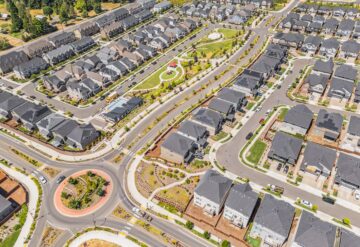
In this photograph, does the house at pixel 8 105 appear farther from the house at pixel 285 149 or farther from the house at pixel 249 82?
the house at pixel 285 149

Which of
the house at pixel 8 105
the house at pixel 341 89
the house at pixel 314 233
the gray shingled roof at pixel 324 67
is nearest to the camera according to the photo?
the house at pixel 314 233

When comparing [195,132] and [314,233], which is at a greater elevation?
[195,132]

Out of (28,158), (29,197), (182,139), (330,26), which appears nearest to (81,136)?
(28,158)

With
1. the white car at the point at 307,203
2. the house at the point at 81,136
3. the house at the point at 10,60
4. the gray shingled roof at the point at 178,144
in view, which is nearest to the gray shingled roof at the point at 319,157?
the white car at the point at 307,203

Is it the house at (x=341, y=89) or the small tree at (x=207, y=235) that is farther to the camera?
the house at (x=341, y=89)

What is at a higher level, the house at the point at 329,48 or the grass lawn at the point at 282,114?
the house at the point at 329,48

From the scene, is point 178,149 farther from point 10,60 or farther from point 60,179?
point 10,60

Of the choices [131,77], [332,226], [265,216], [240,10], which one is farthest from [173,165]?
[240,10]
